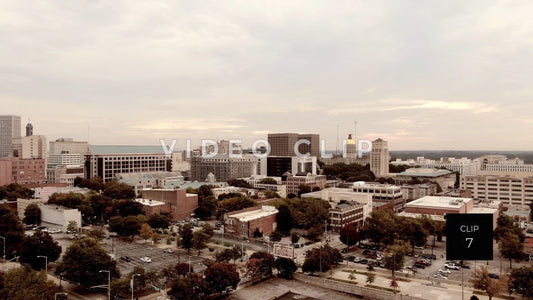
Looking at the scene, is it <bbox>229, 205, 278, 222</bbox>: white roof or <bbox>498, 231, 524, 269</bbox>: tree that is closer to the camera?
<bbox>498, 231, 524, 269</bbox>: tree

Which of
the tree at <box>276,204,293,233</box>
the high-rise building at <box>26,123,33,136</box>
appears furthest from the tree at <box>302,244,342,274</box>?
the high-rise building at <box>26,123,33,136</box>

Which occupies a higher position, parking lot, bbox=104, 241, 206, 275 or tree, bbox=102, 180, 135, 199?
tree, bbox=102, 180, 135, 199

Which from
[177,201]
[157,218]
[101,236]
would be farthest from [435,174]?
[101,236]

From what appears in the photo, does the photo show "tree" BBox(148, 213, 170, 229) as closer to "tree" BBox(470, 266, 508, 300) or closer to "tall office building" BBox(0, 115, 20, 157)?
"tree" BBox(470, 266, 508, 300)

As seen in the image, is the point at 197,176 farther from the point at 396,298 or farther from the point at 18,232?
the point at 396,298

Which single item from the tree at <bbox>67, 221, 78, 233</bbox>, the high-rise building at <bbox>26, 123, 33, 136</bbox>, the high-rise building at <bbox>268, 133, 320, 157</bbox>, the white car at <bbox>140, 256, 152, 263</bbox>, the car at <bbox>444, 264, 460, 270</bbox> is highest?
the high-rise building at <bbox>26, 123, 33, 136</bbox>

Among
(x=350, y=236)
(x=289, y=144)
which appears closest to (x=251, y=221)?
(x=350, y=236)
